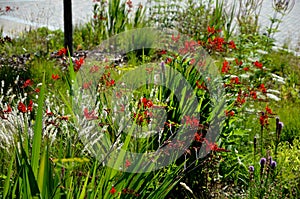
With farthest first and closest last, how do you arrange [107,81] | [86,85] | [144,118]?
1. [107,81]
2. [86,85]
3. [144,118]

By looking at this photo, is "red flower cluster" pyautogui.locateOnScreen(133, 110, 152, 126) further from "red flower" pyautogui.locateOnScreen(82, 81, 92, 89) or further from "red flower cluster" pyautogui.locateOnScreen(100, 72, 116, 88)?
"red flower" pyautogui.locateOnScreen(82, 81, 92, 89)

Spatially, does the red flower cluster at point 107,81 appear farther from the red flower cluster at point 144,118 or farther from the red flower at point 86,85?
the red flower cluster at point 144,118

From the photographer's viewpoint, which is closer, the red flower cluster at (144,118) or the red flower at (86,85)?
→ the red flower cluster at (144,118)

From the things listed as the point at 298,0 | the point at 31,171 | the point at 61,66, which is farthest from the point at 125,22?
the point at 298,0

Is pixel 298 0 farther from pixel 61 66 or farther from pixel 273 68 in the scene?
pixel 61 66

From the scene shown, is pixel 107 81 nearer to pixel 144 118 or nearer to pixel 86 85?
pixel 86 85

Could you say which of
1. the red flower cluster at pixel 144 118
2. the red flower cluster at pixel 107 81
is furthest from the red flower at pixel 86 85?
the red flower cluster at pixel 144 118

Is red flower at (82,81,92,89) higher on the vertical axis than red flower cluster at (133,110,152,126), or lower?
higher

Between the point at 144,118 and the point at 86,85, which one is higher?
the point at 86,85

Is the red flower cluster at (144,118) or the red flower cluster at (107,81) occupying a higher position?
the red flower cluster at (107,81)

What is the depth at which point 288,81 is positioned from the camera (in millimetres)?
6152

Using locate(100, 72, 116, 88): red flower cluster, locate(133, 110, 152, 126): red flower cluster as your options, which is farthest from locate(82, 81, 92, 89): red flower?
locate(133, 110, 152, 126): red flower cluster

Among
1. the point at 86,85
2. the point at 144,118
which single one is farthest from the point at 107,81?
the point at 144,118

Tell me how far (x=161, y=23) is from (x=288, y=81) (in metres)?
2.19
